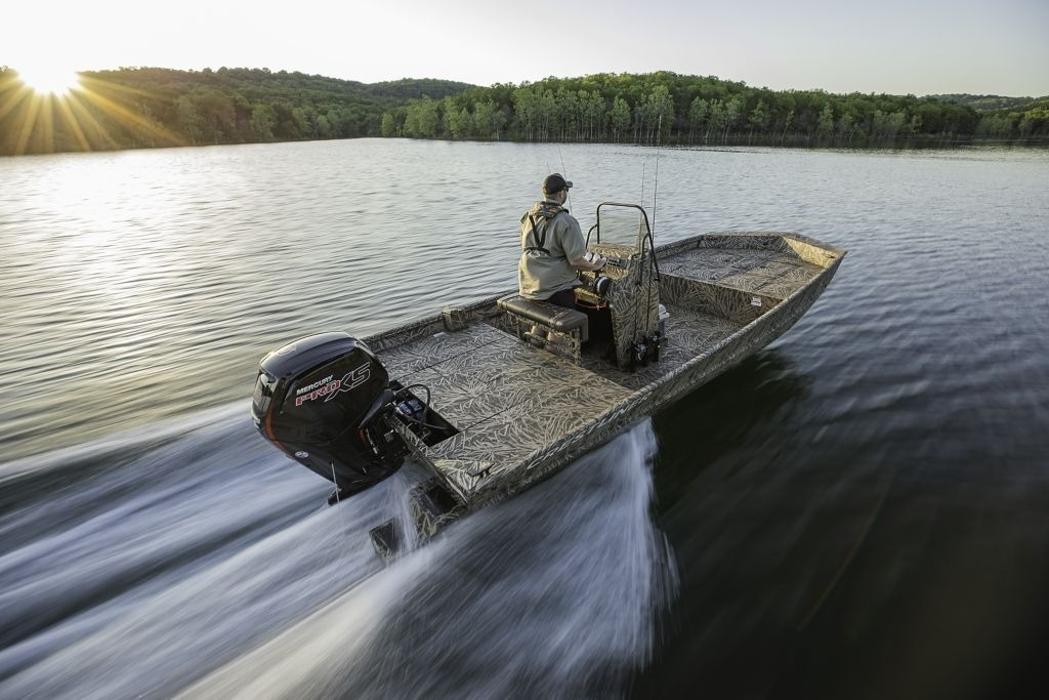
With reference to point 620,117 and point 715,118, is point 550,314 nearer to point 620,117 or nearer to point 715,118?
point 620,117

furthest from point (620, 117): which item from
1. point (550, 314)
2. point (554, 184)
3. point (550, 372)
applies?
point (550, 372)

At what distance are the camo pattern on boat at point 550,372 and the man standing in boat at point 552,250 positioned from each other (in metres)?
0.63

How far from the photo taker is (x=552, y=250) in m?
5.27

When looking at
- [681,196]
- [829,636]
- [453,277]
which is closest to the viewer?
[829,636]

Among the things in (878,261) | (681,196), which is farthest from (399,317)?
(681,196)

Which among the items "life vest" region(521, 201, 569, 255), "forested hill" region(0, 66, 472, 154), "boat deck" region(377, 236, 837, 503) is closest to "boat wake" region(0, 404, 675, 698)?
"boat deck" region(377, 236, 837, 503)

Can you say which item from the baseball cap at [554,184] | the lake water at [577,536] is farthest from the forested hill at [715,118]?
the baseball cap at [554,184]

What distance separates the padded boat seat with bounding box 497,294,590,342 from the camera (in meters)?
5.03

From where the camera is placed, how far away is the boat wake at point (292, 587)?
3.26m

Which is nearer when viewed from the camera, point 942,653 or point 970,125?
point 942,653

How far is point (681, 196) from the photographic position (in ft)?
80.7

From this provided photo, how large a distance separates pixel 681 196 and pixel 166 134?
348 ft

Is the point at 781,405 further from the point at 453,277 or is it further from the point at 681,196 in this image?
the point at 681,196

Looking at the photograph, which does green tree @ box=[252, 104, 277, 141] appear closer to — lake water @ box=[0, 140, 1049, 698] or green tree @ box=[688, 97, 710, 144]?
green tree @ box=[688, 97, 710, 144]
